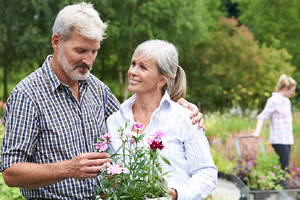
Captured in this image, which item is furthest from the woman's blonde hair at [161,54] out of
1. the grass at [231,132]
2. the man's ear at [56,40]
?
the grass at [231,132]

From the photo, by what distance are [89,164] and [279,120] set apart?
4758 millimetres

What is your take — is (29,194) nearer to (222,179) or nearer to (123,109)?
(123,109)

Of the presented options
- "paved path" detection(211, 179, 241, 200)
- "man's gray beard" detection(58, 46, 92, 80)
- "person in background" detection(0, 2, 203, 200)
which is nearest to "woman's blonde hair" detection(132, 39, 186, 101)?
"person in background" detection(0, 2, 203, 200)

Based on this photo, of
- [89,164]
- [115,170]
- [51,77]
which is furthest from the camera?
[51,77]

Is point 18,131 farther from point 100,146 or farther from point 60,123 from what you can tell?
point 100,146

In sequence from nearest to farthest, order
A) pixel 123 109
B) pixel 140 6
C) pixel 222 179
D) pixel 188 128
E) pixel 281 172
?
1. pixel 188 128
2. pixel 123 109
3. pixel 281 172
4. pixel 222 179
5. pixel 140 6

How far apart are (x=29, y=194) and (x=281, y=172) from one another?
4.27 meters

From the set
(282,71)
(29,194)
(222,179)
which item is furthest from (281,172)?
(282,71)

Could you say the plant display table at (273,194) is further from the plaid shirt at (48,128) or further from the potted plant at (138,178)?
the potted plant at (138,178)

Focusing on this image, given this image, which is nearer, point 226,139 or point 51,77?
point 51,77

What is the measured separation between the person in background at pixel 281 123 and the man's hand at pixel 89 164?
4.40 meters

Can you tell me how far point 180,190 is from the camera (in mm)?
2031

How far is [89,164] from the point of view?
1.81 meters

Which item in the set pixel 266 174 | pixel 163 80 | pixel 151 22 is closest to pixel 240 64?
pixel 151 22
